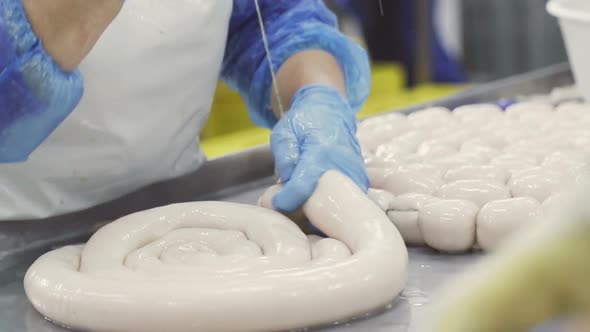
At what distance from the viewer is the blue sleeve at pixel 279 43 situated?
1.86 meters

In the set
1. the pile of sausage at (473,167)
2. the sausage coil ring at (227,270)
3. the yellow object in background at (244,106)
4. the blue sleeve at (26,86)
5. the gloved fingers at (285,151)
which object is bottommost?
the yellow object in background at (244,106)

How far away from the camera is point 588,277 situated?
1.31 feet

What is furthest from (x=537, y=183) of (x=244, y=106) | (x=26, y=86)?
(x=244, y=106)

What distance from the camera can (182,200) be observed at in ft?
6.19

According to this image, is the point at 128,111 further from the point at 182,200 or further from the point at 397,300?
the point at 397,300

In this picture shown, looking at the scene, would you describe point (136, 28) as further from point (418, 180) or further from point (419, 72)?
point (419, 72)

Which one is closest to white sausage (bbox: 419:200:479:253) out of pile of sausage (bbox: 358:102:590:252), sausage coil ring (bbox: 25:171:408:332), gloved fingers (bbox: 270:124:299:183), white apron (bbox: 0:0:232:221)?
pile of sausage (bbox: 358:102:590:252)

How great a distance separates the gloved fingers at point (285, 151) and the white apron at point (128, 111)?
0.23 metres

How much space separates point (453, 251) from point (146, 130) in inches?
25.5

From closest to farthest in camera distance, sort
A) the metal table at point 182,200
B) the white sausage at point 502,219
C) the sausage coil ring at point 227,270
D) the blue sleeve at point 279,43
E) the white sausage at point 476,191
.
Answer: the sausage coil ring at point 227,270
the metal table at point 182,200
the white sausage at point 502,219
the white sausage at point 476,191
the blue sleeve at point 279,43

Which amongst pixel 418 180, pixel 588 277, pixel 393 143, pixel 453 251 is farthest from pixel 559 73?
pixel 588 277

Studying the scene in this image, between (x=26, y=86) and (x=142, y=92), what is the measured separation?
0.36 m

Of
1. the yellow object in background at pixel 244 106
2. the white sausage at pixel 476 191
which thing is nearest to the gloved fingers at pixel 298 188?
the white sausage at pixel 476 191

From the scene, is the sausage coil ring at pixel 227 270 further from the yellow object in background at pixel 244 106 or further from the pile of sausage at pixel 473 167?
the yellow object in background at pixel 244 106
